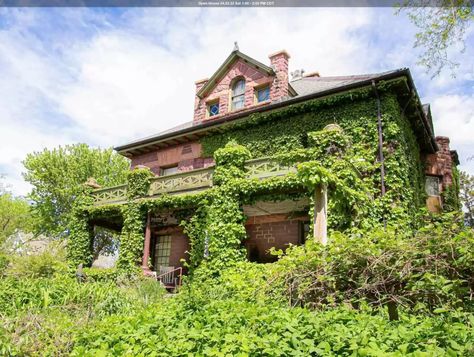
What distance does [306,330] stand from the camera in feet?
11.4

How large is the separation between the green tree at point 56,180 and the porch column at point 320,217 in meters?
24.2

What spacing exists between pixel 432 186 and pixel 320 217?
11.0 metres

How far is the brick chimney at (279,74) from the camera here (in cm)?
1459

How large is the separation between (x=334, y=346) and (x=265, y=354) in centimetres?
57

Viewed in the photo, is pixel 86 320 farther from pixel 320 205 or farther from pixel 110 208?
pixel 110 208

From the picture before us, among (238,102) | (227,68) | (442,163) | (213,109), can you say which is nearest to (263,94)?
(238,102)

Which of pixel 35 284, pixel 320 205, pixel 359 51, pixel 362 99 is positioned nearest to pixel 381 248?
pixel 320 205

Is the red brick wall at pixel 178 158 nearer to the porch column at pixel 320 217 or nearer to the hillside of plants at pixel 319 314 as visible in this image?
the porch column at pixel 320 217

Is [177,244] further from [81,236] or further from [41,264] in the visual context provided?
[41,264]

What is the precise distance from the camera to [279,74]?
14898 millimetres

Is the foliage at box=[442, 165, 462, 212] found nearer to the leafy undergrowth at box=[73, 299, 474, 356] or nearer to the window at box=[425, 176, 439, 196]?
the window at box=[425, 176, 439, 196]

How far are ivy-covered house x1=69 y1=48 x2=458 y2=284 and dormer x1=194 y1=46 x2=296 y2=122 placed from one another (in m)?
0.05

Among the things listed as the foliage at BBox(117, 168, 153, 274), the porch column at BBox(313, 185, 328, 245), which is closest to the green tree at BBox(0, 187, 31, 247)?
the foliage at BBox(117, 168, 153, 274)

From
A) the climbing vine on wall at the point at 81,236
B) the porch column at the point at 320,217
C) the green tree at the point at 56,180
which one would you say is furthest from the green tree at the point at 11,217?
the porch column at the point at 320,217
